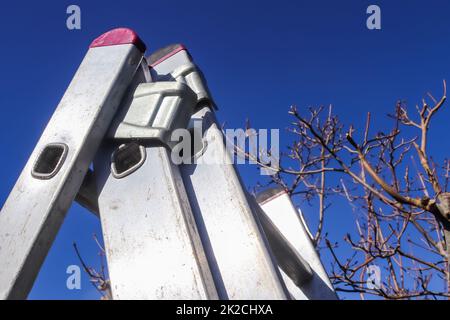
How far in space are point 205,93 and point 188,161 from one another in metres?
0.29

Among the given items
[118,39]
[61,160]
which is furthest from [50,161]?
[118,39]

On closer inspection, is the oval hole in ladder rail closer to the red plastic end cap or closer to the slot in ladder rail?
the slot in ladder rail

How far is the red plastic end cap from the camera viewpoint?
111cm

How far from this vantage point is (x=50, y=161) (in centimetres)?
91

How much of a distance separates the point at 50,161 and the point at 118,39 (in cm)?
43

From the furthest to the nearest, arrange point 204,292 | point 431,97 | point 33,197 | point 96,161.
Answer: point 431,97 → point 96,161 → point 33,197 → point 204,292

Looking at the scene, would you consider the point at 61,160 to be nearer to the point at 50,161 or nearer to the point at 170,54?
the point at 50,161

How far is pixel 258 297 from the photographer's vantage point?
80 centimetres

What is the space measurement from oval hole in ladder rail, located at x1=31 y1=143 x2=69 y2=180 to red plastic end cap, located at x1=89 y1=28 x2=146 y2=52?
15.0 inches

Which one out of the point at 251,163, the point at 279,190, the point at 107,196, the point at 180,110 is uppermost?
the point at 180,110

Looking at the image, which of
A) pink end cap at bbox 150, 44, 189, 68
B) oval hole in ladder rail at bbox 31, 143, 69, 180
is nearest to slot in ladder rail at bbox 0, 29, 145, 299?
oval hole in ladder rail at bbox 31, 143, 69, 180

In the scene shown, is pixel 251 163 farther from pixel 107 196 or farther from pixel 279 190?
pixel 107 196
